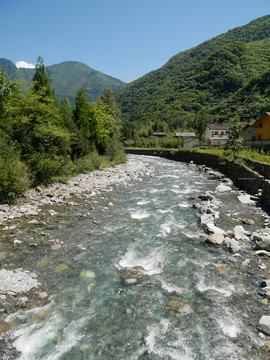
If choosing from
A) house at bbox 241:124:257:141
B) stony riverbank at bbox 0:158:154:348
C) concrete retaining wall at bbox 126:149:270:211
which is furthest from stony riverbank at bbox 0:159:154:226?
house at bbox 241:124:257:141

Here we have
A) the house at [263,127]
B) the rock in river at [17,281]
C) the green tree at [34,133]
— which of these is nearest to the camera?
the rock in river at [17,281]

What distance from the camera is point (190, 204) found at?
1301cm

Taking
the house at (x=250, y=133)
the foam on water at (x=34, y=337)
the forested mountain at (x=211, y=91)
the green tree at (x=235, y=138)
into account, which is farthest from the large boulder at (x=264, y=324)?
the forested mountain at (x=211, y=91)

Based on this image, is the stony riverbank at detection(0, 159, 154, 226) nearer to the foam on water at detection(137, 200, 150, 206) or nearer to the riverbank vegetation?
the riverbank vegetation

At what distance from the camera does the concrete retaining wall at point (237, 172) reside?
12812mm

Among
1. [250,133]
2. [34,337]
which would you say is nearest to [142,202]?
[34,337]

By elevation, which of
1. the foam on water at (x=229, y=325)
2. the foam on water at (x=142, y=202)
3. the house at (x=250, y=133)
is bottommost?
the foam on water at (x=142, y=202)

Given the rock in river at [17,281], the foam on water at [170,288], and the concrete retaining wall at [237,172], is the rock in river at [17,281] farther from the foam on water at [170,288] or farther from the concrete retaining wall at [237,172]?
the concrete retaining wall at [237,172]

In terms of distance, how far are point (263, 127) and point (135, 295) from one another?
4225 cm

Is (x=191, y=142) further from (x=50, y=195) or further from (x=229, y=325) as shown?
(x=229, y=325)

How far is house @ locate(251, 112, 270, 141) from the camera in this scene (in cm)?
3715

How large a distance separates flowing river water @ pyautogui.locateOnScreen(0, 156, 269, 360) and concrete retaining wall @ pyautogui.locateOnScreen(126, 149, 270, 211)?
3.43 meters

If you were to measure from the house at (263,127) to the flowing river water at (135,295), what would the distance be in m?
33.3

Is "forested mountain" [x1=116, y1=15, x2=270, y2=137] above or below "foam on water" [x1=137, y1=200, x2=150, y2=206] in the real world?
above
